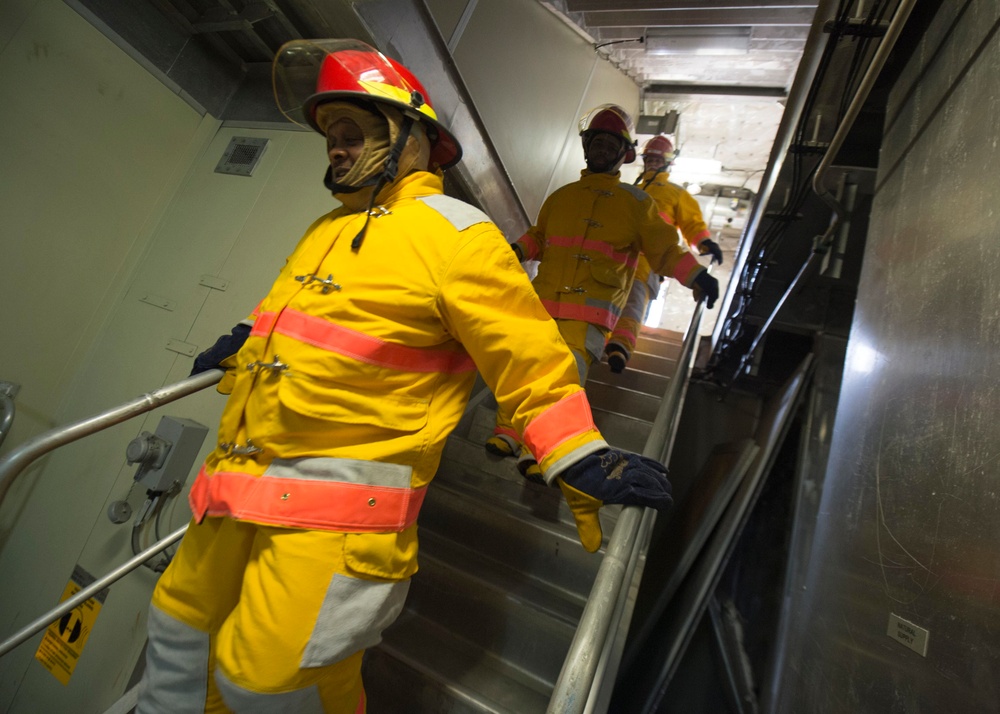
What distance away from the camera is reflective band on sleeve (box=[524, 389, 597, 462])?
1.08 metres

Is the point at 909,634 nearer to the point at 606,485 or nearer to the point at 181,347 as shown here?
the point at 606,485

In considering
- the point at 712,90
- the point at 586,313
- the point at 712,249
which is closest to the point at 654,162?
the point at 712,90

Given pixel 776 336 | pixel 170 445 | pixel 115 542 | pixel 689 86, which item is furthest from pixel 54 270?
pixel 689 86

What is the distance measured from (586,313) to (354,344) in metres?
1.73

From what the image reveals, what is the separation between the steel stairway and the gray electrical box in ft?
3.81

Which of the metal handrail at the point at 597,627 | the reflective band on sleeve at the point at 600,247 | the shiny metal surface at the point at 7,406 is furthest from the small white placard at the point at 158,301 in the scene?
the metal handrail at the point at 597,627

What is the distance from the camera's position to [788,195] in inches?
103

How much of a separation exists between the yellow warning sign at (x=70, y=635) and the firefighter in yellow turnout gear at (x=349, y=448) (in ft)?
4.94

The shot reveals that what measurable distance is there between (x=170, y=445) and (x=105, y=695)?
1200 mm

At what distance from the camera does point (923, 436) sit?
41.8 inches

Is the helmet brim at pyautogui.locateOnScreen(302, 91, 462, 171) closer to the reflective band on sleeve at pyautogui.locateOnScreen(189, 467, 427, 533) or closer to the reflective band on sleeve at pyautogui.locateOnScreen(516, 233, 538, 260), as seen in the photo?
the reflective band on sleeve at pyautogui.locateOnScreen(189, 467, 427, 533)

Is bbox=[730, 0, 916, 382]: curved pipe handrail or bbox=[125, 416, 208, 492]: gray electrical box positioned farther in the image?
bbox=[125, 416, 208, 492]: gray electrical box

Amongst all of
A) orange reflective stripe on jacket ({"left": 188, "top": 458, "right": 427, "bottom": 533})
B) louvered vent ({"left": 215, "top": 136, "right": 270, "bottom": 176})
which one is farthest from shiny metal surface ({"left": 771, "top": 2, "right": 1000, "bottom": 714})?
louvered vent ({"left": 215, "top": 136, "right": 270, "bottom": 176})

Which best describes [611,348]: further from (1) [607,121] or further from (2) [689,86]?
(2) [689,86]
